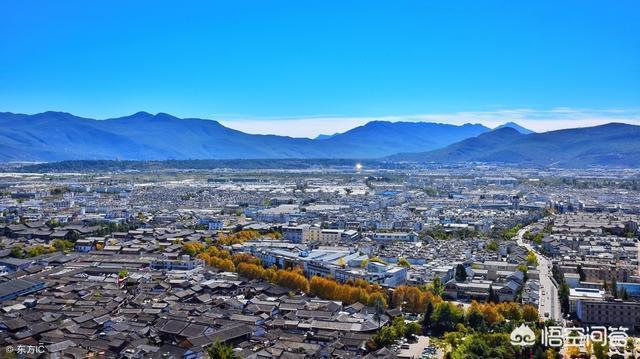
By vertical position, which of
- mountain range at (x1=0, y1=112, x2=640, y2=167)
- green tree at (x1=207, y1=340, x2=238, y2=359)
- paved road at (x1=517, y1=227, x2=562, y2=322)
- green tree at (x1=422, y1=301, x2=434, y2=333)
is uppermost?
mountain range at (x1=0, y1=112, x2=640, y2=167)

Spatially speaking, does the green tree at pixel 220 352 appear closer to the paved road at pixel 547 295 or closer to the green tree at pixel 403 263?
the paved road at pixel 547 295

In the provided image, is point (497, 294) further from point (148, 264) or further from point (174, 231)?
Result: point (174, 231)

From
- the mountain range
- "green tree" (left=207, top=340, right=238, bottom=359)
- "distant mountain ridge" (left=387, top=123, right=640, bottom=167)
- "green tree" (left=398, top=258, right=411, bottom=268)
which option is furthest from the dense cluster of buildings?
the mountain range

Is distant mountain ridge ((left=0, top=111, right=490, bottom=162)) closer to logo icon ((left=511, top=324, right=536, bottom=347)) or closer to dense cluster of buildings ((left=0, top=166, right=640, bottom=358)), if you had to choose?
dense cluster of buildings ((left=0, top=166, right=640, bottom=358))

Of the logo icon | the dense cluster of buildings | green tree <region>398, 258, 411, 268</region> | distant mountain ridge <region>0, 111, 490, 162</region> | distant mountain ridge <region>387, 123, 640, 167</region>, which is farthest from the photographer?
distant mountain ridge <region>0, 111, 490, 162</region>

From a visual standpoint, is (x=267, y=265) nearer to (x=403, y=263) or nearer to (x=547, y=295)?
(x=403, y=263)

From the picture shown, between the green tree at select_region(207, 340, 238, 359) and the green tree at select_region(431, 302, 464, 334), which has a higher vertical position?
the green tree at select_region(207, 340, 238, 359)

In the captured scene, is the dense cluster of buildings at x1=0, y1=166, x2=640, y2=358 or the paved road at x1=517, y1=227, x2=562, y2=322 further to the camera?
the paved road at x1=517, y1=227, x2=562, y2=322
